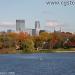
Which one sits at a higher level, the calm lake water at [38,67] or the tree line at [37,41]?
the tree line at [37,41]

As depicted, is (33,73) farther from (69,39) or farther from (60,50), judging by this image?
(69,39)

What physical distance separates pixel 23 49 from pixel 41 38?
1298 centimetres

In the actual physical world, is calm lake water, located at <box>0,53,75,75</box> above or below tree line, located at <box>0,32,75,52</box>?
below

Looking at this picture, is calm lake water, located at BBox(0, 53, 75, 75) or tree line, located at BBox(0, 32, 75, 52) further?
tree line, located at BBox(0, 32, 75, 52)

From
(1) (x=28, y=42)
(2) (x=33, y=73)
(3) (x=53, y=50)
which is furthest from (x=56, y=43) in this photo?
(2) (x=33, y=73)

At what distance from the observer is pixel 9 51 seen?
317 ft

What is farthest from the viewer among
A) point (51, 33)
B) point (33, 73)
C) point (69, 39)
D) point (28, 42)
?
point (51, 33)

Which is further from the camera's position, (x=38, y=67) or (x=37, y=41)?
(x=37, y=41)

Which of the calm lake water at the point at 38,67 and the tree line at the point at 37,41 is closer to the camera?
the calm lake water at the point at 38,67

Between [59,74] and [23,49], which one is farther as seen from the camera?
[23,49]

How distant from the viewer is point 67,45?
10119 cm

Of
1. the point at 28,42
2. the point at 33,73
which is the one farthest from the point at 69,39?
the point at 33,73

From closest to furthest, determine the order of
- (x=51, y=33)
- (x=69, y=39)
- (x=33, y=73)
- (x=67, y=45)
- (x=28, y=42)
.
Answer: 1. (x=33, y=73)
2. (x=28, y=42)
3. (x=67, y=45)
4. (x=69, y=39)
5. (x=51, y=33)

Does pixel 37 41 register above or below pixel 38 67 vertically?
above
